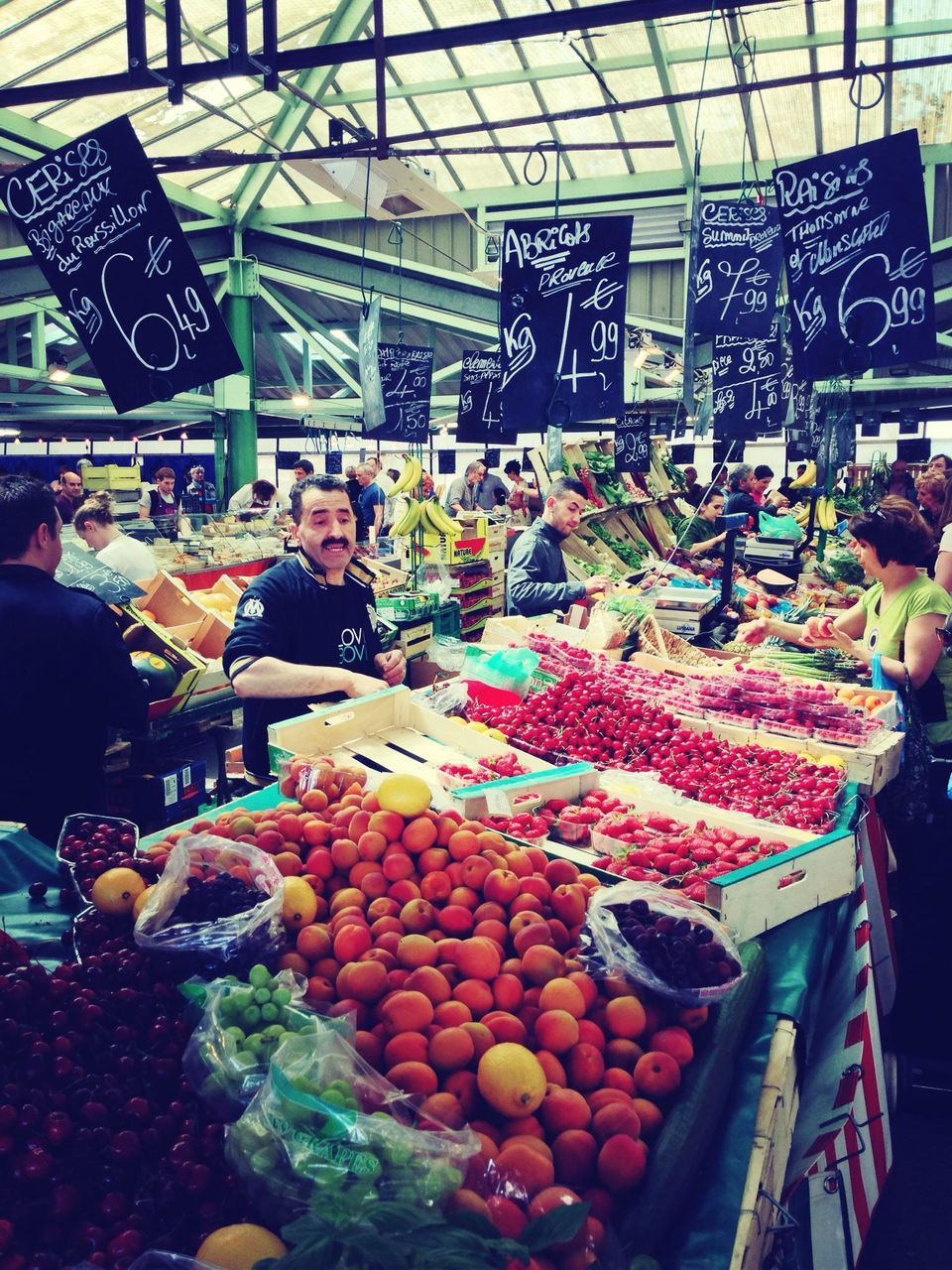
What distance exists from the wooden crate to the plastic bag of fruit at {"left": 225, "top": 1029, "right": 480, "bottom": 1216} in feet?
1.80

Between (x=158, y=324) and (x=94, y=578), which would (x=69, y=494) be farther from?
(x=158, y=324)

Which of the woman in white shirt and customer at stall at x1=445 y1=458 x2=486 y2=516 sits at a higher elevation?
customer at stall at x1=445 y1=458 x2=486 y2=516

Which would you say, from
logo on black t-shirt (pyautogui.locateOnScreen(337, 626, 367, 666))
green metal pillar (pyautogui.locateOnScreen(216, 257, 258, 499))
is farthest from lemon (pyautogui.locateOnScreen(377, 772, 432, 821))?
green metal pillar (pyautogui.locateOnScreen(216, 257, 258, 499))

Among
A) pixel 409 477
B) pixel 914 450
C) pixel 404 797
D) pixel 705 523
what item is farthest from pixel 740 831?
pixel 914 450

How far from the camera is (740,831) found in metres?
2.89

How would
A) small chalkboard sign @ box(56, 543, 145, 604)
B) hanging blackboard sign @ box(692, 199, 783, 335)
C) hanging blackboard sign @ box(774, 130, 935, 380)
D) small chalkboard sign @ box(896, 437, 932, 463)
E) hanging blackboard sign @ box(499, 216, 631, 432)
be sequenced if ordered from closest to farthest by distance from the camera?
1. hanging blackboard sign @ box(774, 130, 935, 380)
2. small chalkboard sign @ box(56, 543, 145, 604)
3. hanging blackboard sign @ box(499, 216, 631, 432)
4. hanging blackboard sign @ box(692, 199, 783, 335)
5. small chalkboard sign @ box(896, 437, 932, 463)

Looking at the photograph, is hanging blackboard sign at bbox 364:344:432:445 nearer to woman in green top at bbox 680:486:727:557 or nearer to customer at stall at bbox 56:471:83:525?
woman in green top at bbox 680:486:727:557

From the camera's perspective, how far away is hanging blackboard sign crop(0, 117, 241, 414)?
12.1ft

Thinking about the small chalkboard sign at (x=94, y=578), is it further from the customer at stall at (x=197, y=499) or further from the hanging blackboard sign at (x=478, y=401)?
the customer at stall at (x=197, y=499)

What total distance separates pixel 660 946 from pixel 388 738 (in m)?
1.68

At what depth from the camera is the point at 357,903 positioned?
213 centimetres

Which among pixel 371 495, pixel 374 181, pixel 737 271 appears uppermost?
pixel 374 181

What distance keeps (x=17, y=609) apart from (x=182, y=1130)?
83.2 inches

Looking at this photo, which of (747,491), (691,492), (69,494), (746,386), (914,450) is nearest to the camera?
(746,386)
